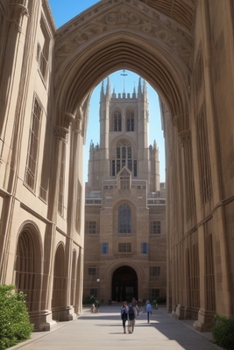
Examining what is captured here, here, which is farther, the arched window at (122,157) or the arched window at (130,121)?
the arched window at (130,121)

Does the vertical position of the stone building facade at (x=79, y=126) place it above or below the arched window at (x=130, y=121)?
below

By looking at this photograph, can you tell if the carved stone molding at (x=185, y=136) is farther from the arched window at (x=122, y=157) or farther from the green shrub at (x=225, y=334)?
the arched window at (x=122, y=157)

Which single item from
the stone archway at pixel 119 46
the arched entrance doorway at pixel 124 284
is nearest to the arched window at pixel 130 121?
the arched entrance doorway at pixel 124 284

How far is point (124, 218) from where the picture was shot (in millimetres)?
51094

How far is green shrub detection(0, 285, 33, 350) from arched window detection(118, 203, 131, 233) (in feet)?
123

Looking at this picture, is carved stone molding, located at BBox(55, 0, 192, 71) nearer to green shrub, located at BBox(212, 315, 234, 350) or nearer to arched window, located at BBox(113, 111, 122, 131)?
green shrub, located at BBox(212, 315, 234, 350)

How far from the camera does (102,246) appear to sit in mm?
49344

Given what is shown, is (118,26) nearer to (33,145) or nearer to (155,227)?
(33,145)

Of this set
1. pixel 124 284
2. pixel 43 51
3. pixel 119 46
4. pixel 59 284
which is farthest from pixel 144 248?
pixel 43 51

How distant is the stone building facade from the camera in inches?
548

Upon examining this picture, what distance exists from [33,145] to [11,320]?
9.06 m

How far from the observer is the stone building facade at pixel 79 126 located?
1393 cm

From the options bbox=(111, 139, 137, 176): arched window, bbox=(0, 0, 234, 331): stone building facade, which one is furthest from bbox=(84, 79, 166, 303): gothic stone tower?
bbox=(0, 0, 234, 331): stone building facade

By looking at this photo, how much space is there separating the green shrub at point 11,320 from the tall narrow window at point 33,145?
5.97 m
